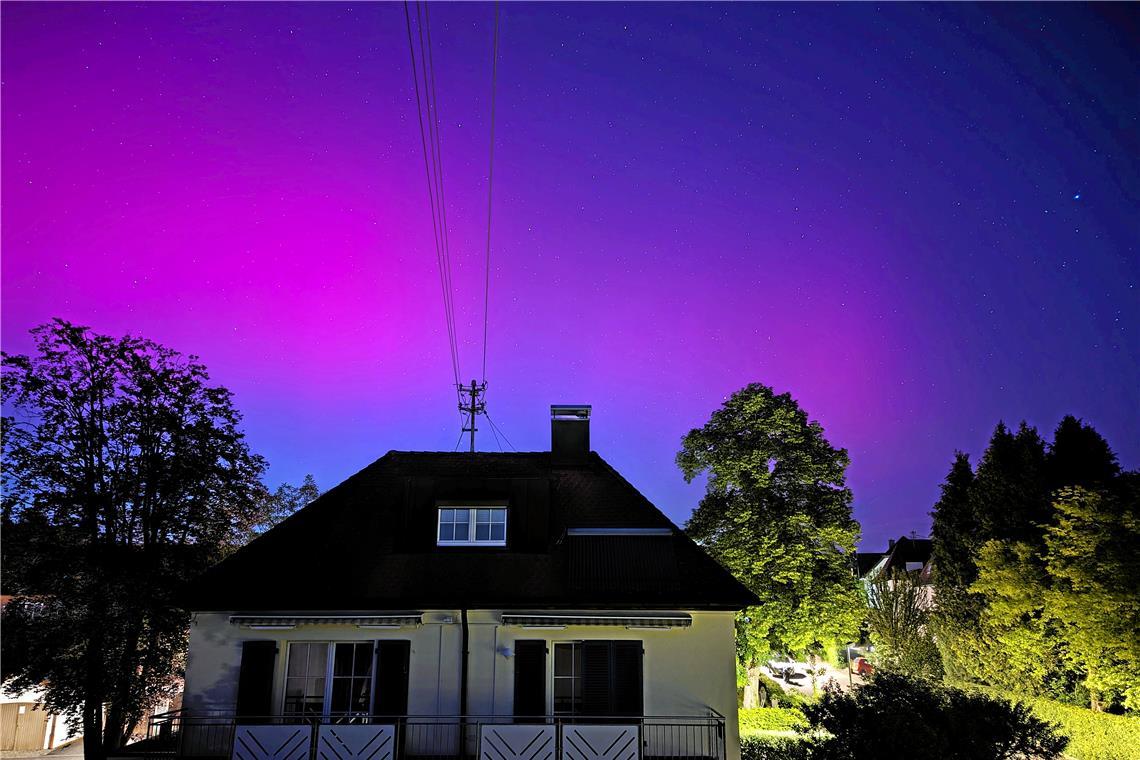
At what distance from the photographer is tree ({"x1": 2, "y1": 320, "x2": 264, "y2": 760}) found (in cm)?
1622

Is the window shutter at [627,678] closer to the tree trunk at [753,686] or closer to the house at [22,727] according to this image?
the tree trunk at [753,686]

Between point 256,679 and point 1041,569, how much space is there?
92.0 ft

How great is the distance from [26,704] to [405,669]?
22.9m

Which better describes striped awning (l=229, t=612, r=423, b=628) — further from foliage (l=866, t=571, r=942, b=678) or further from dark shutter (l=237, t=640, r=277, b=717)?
foliage (l=866, t=571, r=942, b=678)

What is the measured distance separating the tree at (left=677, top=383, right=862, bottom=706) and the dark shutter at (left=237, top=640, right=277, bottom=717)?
17.7 meters

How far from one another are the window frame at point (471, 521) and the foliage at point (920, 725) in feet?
26.0

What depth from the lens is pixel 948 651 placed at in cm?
3269

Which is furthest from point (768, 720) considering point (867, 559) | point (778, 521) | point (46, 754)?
point (867, 559)

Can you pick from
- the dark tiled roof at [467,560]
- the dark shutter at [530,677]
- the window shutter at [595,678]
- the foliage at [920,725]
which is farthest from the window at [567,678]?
the foliage at [920,725]

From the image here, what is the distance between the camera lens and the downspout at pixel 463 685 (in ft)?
49.3

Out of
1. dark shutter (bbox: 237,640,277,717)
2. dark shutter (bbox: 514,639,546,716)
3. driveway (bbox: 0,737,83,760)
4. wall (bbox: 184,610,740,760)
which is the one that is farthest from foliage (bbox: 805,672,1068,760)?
driveway (bbox: 0,737,83,760)

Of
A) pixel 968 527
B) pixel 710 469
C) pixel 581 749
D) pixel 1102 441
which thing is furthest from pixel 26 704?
pixel 1102 441

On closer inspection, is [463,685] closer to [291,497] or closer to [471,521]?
[471,521]

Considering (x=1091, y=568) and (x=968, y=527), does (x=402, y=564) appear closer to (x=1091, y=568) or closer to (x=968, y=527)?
(x=1091, y=568)
